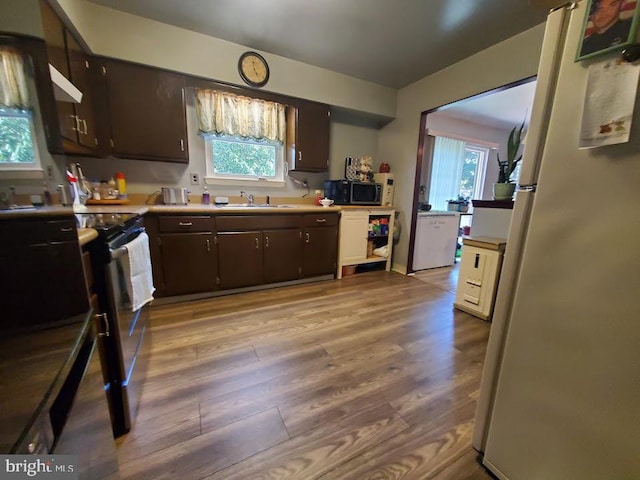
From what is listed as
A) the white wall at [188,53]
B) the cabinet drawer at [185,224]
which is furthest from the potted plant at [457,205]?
the cabinet drawer at [185,224]

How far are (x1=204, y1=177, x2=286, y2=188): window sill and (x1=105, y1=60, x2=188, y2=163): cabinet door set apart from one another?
0.43m

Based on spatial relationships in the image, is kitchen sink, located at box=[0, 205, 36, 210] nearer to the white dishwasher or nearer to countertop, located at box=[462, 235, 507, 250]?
countertop, located at box=[462, 235, 507, 250]

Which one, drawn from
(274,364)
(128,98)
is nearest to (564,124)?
(274,364)

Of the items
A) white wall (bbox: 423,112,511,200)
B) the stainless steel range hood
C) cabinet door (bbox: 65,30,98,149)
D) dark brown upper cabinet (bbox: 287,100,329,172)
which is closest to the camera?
the stainless steel range hood

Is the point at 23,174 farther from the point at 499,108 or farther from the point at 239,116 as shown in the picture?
the point at 499,108

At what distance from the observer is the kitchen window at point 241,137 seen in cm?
263

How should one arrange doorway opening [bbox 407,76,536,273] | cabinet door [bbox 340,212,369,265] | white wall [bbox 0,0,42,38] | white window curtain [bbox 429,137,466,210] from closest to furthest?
1. white wall [bbox 0,0,42,38]
2. cabinet door [bbox 340,212,369,265]
3. doorway opening [bbox 407,76,536,273]
4. white window curtain [bbox 429,137,466,210]

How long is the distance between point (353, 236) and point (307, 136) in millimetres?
1362

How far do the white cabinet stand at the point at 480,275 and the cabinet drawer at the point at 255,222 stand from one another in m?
1.75

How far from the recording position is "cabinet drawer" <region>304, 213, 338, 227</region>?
285 cm

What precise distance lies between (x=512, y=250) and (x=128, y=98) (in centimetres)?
302

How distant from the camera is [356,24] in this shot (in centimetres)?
209

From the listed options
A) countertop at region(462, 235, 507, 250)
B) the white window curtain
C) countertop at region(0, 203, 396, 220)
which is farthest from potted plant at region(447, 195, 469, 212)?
countertop at region(462, 235, 507, 250)

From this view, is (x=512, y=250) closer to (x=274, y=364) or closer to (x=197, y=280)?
(x=274, y=364)
